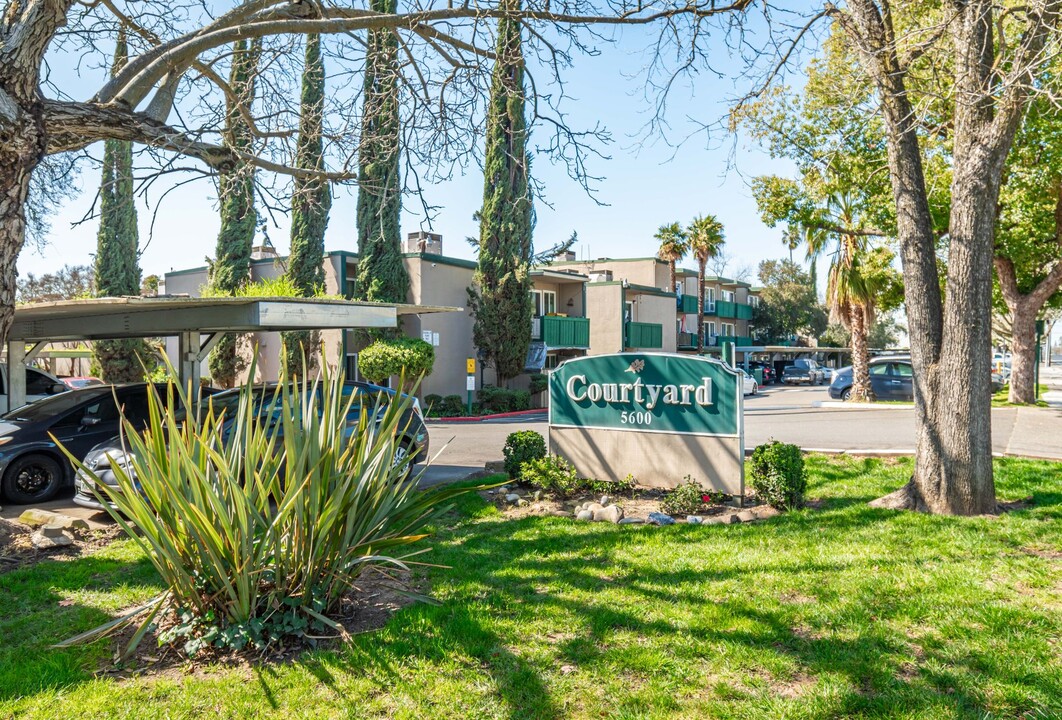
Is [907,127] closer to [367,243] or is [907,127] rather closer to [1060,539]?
[1060,539]

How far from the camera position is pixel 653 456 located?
340 inches

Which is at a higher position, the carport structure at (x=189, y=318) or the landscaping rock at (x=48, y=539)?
the carport structure at (x=189, y=318)

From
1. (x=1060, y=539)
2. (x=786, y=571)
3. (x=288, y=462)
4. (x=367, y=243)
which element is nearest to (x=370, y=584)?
(x=288, y=462)

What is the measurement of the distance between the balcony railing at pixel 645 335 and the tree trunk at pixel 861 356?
1205cm

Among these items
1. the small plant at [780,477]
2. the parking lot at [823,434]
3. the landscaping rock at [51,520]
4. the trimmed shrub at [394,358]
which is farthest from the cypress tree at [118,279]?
the small plant at [780,477]

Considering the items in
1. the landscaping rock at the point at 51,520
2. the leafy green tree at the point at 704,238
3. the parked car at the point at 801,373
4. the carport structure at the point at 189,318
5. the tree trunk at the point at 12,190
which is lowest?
the landscaping rock at the point at 51,520

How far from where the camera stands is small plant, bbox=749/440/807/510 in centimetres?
770

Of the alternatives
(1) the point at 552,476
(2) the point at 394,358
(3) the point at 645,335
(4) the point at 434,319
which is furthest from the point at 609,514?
(3) the point at 645,335

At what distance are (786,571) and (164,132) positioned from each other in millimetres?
6685

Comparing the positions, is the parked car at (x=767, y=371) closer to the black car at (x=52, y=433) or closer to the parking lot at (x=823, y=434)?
the parking lot at (x=823, y=434)

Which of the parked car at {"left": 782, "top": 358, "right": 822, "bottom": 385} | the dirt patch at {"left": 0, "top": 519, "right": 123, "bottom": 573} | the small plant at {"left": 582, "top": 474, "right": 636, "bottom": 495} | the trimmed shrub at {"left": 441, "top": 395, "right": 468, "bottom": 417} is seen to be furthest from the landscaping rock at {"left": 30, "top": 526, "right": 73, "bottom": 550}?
the parked car at {"left": 782, "top": 358, "right": 822, "bottom": 385}

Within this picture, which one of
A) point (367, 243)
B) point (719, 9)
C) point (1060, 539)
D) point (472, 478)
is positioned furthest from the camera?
point (367, 243)

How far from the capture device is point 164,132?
699 cm

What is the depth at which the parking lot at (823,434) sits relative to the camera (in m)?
11.4
